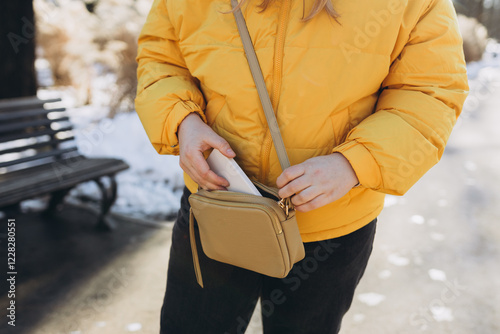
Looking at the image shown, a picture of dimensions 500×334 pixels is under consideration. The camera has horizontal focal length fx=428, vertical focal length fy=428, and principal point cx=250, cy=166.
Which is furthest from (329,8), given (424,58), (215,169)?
(215,169)

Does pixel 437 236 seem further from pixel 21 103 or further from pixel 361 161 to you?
pixel 21 103

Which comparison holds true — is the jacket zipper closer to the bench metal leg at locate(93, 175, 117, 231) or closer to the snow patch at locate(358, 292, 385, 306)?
the snow patch at locate(358, 292, 385, 306)

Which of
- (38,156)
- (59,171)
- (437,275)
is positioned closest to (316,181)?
(437,275)

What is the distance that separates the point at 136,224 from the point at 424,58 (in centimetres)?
287

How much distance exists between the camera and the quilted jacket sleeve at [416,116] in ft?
3.60

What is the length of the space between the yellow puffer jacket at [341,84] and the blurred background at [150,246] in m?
1.57

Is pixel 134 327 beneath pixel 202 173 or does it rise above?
beneath

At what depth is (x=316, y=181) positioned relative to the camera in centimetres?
106

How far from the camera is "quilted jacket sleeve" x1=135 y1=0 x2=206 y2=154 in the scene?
4.18 ft

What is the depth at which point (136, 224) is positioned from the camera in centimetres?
351

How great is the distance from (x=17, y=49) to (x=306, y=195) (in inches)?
157

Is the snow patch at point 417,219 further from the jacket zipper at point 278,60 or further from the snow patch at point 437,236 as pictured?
the jacket zipper at point 278,60

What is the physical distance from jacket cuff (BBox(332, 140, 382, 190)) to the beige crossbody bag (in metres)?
0.15

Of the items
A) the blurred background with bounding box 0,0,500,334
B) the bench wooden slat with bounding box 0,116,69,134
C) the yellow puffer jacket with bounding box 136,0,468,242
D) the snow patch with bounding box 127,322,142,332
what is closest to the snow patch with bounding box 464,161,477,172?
the blurred background with bounding box 0,0,500,334
